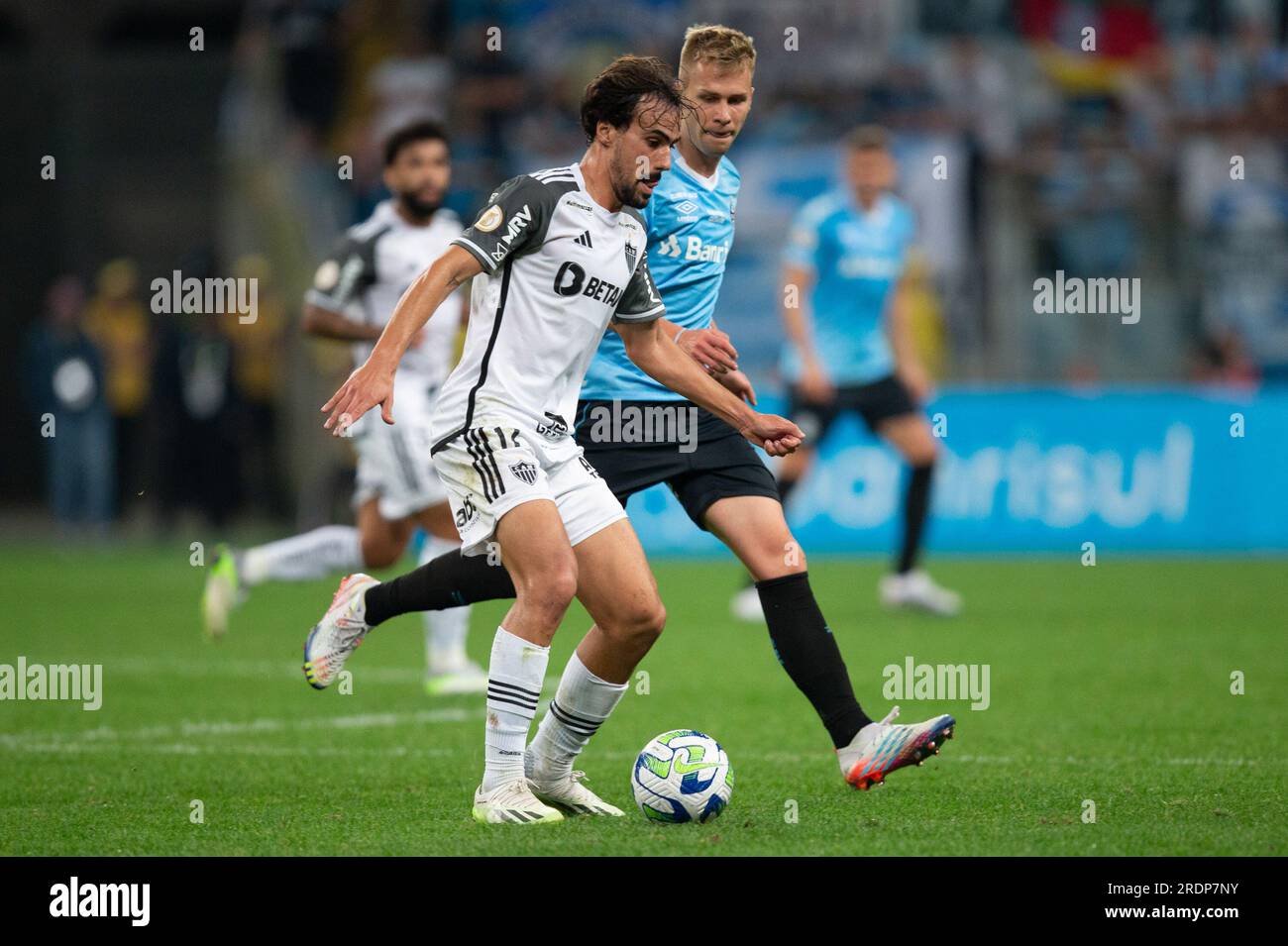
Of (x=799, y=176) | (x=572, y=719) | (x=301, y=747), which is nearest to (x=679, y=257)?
(x=572, y=719)

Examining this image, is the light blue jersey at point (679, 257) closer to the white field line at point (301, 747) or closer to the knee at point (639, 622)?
the knee at point (639, 622)

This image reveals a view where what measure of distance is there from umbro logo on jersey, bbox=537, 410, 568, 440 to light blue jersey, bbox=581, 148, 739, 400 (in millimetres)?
611

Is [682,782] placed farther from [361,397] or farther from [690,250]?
[690,250]

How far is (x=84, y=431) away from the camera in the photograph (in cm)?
1945

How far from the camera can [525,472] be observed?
5.68 meters

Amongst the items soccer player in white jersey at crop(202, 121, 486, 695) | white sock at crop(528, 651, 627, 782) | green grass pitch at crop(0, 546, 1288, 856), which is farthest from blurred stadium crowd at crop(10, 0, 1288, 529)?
white sock at crop(528, 651, 627, 782)

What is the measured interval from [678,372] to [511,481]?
738 millimetres

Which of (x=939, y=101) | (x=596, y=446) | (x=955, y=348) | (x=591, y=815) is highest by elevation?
(x=939, y=101)

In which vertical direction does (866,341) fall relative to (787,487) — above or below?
above

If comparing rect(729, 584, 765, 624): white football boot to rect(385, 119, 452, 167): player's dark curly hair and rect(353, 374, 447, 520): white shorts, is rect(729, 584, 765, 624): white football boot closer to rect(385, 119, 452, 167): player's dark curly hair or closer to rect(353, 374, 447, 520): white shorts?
rect(353, 374, 447, 520): white shorts

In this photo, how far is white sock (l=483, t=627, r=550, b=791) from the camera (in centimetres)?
566
